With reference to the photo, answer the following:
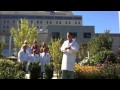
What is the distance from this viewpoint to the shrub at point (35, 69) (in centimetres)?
1019

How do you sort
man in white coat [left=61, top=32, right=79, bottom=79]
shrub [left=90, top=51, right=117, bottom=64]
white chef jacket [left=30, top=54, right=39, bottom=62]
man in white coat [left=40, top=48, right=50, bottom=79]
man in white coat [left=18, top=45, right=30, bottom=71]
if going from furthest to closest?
shrub [left=90, top=51, right=117, bottom=64] → white chef jacket [left=30, top=54, right=39, bottom=62] → man in white coat [left=40, top=48, right=50, bottom=79] → man in white coat [left=18, top=45, right=30, bottom=71] → man in white coat [left=61, top=32, right=79, bottom=79]

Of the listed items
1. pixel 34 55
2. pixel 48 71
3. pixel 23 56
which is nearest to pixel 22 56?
pixel 23 56

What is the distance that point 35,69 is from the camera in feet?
34.0

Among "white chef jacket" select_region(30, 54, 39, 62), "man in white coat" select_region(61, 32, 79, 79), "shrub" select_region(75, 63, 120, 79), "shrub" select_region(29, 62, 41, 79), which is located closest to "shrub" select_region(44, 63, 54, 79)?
"shrub" select_region(29, 62, 41, 79)

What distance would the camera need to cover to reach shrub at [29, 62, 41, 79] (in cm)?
1019

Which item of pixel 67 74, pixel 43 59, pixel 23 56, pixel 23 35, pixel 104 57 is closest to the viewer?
pixel 67 74

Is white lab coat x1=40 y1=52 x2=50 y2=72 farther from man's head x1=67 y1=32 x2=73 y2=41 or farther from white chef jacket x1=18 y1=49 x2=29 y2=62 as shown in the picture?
man's head x1=67 y1=32 x2=73 y2=41

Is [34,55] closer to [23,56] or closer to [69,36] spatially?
Answer: [23,56]

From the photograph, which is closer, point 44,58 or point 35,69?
point 35,69

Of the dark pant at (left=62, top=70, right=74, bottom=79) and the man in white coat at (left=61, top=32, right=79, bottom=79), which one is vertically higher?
the man in white coat at (left=61, top=32, right=79, bottom=79)

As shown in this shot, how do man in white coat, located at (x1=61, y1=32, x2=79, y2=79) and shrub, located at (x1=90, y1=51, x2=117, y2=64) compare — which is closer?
man in white coat, located at (x1=61, y1=32, x2=79, y2=79)

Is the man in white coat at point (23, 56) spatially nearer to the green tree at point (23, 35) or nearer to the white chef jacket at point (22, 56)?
the white chef jacket at point (22, 56)

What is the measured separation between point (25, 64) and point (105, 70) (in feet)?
9.33
